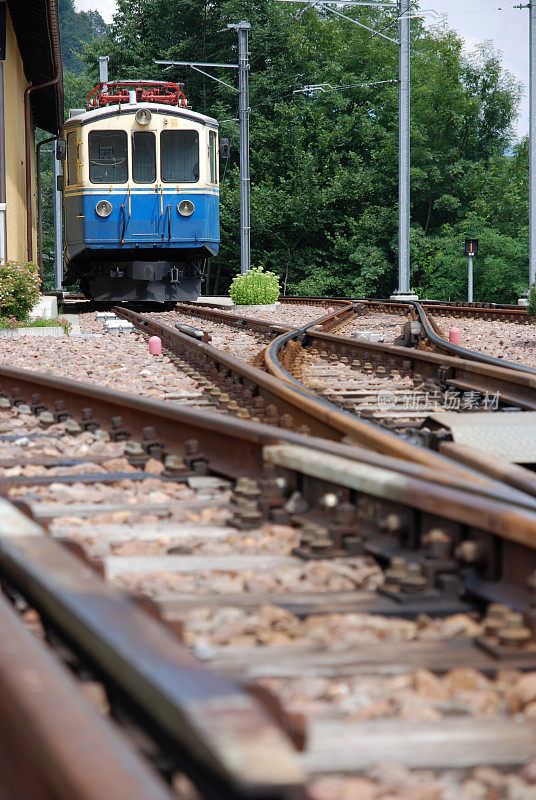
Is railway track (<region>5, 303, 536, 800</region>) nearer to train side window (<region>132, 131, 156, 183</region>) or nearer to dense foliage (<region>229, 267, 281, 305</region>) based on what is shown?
train side window (<region>132, 131, 156, 183</region>)

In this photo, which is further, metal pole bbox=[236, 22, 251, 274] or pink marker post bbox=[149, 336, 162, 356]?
metal pole bbox=[236, 22, 251, 274]

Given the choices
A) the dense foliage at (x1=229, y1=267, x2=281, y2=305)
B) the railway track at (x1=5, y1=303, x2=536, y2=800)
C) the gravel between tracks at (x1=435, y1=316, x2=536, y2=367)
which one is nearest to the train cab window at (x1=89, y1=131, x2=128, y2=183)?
the dense foliage at (x1=229, y1=267, x2=281, y2=305)

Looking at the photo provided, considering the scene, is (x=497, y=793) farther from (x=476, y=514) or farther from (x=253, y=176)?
(x=253, y=176)

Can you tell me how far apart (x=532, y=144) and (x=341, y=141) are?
69.3 ft

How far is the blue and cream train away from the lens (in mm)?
16953

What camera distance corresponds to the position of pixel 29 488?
12.3 ft

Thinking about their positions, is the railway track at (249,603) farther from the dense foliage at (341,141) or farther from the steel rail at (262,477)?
the dense foliage at (341,141)

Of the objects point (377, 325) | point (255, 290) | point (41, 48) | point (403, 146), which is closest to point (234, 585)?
point (377, 325)

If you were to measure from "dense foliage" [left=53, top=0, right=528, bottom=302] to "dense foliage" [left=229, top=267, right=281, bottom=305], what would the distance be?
18158 millimetres

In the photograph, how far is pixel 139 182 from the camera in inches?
674

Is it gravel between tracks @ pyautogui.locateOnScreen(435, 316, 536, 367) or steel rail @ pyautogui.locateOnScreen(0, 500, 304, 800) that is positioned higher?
steel rail @ pyautogui.locateOnScreen(0, 500, 304, 800)

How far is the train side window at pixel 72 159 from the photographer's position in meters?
17.3

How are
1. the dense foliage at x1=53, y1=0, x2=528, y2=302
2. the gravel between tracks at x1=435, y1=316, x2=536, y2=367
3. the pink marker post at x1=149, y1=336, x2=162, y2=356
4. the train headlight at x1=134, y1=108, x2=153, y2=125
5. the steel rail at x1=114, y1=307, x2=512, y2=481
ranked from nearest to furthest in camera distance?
1. the steel rail at x1=114, y1=307, x2=512, y2=481
2. the gravel between tracks at x1=435, y1=316, x2=536, y2=367
3. the pink marker post at x1=149, y1=336, x2=162, y2=356
4. the train headlight at x1=134, y1=108, x2=153, y2=125
5. the dense foliage at x1=53, y1=0, x2=528, y2=302

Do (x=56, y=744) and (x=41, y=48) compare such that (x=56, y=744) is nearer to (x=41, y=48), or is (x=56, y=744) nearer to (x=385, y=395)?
(x=385, y=395)
